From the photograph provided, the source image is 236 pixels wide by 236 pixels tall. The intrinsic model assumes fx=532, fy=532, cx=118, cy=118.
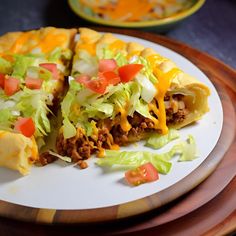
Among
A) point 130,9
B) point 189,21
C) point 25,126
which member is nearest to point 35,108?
point 25,126

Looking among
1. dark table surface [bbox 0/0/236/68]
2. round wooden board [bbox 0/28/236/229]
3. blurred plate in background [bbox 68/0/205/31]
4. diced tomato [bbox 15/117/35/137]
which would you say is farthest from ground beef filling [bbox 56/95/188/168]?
blurred plate in background [bbox 68/0/205/31]

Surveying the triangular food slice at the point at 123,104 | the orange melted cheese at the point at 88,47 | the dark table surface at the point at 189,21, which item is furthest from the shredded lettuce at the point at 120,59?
the dark table surface at the point at 189,21

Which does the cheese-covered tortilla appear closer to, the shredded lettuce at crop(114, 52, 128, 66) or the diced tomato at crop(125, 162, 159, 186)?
the diced tomato at crop(125, 162, 159, 186)

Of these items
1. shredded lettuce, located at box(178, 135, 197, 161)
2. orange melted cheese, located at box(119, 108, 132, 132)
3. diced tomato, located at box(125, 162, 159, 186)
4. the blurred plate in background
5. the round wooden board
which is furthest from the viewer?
the blurred plate in background

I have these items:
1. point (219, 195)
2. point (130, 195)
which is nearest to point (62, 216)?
point (130, 195)

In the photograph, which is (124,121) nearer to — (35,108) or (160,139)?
(160,139)

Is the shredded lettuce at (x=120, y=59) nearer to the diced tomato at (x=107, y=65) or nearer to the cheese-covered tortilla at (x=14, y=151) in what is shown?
the diced tomato at (x=107, y=65)

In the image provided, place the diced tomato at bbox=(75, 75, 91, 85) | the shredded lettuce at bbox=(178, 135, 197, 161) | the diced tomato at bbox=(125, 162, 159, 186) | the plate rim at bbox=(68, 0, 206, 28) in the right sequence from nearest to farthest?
the diced tomato at bbox=(125, 162, 159, 186), the shredded lettuce at bbox=(178, 135, 197, 161), the diced tomato at bbox=(75, 75, 91, 85), the plate rim at bbox=(68, 0, 206, 28)

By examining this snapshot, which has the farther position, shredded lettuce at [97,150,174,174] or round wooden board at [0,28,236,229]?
shredded lettuce at [97,150,174,174]
